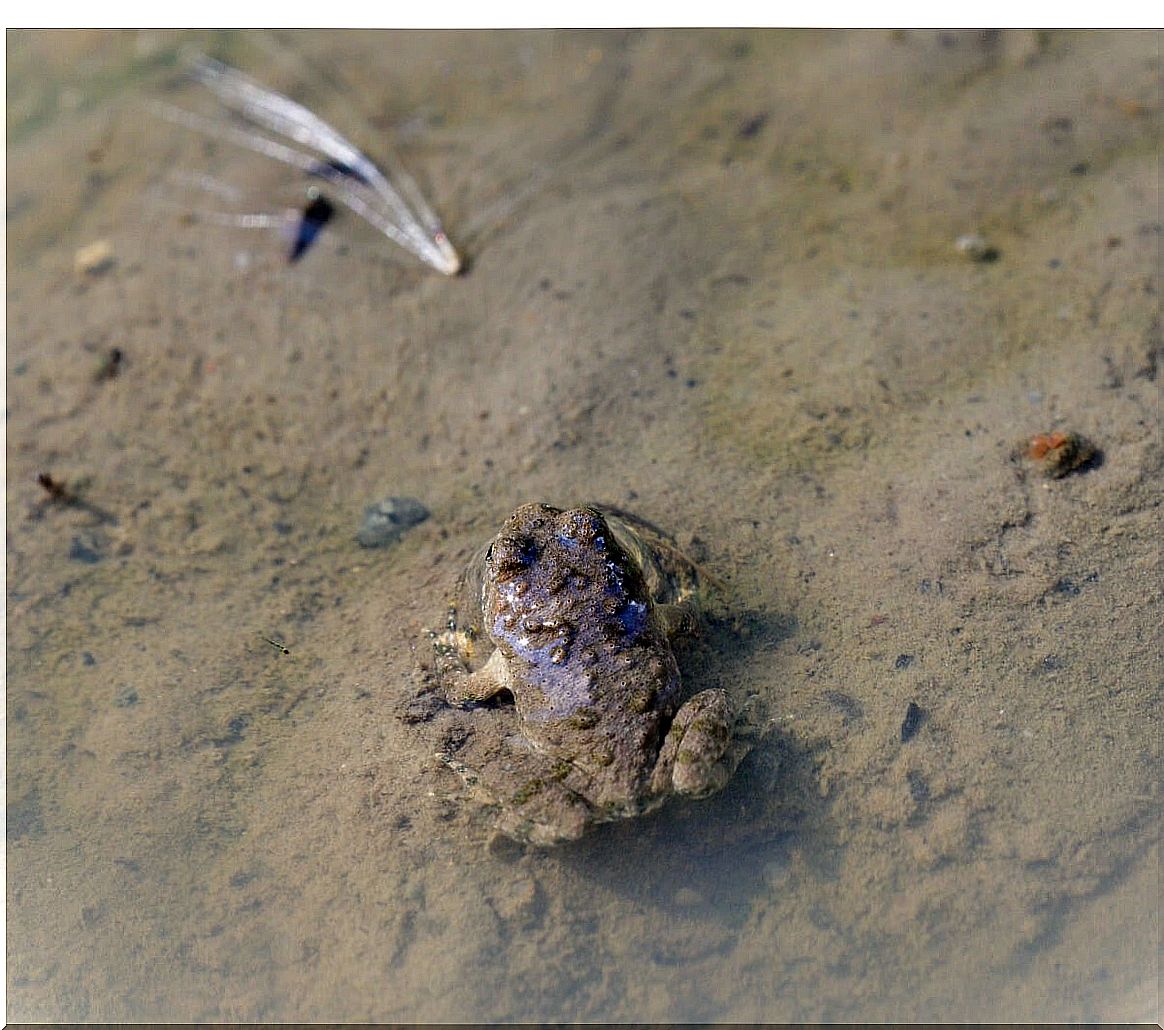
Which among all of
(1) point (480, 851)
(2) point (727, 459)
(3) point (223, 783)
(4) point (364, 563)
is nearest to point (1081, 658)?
→ (2) point (727, 459)

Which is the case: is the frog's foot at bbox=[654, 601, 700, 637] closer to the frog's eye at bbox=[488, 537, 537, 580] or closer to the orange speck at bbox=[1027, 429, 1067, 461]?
the frog's eye at bbox=[488, 537, 537, 580]

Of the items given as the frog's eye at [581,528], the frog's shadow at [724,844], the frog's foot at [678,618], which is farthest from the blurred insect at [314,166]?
the frog's shadow at [724,844]

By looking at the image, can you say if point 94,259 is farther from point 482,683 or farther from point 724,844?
point 724,844

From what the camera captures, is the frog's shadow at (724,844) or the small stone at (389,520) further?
the small stone at (389,520)

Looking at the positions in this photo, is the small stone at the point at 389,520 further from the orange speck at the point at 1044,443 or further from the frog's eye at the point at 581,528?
the orange speck at the point at 1044,443

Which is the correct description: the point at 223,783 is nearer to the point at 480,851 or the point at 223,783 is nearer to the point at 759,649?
the point at 480,851
